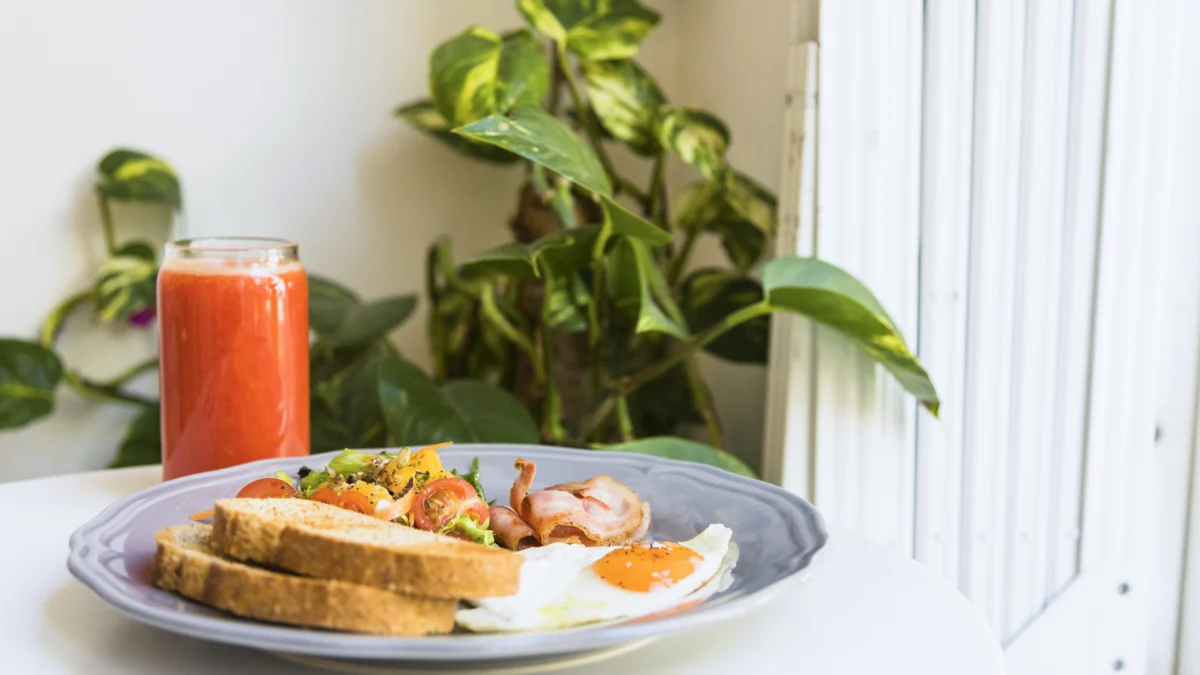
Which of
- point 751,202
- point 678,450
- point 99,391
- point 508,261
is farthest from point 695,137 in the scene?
Result: point 99,391

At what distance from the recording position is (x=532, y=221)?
1.62 meters

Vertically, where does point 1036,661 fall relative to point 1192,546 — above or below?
below

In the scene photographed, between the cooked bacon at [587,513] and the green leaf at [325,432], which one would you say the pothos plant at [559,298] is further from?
the cooked bacon at [587,513]

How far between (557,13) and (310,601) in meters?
1.02

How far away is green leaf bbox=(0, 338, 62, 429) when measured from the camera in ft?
4.91

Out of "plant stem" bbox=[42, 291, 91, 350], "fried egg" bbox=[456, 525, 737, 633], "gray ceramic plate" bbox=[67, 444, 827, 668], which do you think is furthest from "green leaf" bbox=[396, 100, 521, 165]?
"fried egg" bbox=[456, 525, 737, 633]

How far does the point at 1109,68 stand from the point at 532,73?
0.68 metres

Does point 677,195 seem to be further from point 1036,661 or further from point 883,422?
point 1036,661

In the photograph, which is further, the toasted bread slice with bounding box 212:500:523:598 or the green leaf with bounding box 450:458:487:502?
the green leaf with bounding box 450:458:487:502

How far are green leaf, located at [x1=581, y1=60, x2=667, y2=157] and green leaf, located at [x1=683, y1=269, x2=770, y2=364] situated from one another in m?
0.22

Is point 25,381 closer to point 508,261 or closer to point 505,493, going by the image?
point 508,261

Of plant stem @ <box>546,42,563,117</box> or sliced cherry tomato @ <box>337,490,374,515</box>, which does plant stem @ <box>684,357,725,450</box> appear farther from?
sliced cherry tomato @ <box>337,490,374,515</box>

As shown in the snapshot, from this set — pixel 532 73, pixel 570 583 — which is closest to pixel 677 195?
pixel 532 73

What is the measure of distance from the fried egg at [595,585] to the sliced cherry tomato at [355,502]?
14 centimetres
